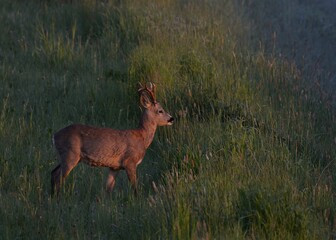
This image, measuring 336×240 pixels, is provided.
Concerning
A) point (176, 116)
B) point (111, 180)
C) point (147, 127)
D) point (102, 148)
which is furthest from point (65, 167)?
point (176, 116)

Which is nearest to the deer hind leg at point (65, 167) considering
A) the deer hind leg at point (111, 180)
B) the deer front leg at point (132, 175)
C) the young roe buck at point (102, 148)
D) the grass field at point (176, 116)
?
the young roe buck at point (102, 148)

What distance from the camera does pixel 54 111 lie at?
10.6 meters

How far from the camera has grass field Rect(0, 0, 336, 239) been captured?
6.87 metres

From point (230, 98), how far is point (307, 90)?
49.2 inches

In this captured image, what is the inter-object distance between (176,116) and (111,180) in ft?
6.24

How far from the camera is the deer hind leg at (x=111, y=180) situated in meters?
8.41

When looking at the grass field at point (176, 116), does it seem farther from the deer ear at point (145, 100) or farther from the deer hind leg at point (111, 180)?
the deer ear at point (145, 100)

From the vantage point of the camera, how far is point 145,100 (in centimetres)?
907

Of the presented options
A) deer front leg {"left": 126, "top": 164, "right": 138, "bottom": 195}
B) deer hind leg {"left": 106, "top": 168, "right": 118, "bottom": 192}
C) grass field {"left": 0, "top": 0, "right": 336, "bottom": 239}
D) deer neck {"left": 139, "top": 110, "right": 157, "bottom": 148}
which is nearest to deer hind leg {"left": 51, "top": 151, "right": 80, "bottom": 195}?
grass field {"left": 0, "top": 0, "right": 336, "bottom": 239}

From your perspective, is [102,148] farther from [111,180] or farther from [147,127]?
Answer: [147,127]

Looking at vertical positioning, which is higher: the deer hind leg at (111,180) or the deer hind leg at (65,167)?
the deer hind leg at (65,167)

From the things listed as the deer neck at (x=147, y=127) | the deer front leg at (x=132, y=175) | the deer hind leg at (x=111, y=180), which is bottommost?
the deer hind leg at (x=111, y=180)

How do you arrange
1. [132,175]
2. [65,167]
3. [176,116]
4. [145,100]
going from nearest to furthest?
[65,167] < [132,175] < [145,100] < [176,116]

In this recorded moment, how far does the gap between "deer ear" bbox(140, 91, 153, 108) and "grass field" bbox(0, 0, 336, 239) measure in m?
0.53
